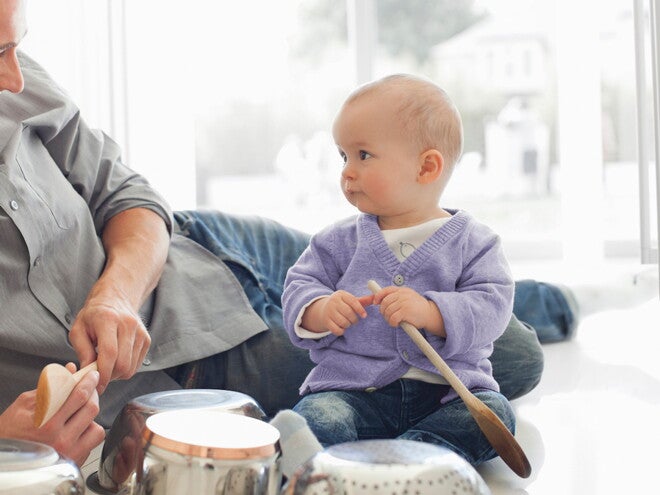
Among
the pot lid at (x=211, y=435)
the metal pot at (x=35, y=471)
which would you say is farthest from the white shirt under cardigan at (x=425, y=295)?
the metal pot at (x=35, y=471)

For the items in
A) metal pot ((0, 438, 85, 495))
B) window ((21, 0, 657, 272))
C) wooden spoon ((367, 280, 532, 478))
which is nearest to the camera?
metal pot ((0, 438, 85, 495))

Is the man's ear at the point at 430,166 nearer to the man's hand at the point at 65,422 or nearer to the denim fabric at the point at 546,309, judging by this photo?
the man's hand at the point at 65,422

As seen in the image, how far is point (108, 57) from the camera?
2863 mm

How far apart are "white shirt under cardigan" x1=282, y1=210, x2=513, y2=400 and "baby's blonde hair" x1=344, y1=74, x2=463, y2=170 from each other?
103 millimetres

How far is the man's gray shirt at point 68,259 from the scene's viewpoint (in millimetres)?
1236

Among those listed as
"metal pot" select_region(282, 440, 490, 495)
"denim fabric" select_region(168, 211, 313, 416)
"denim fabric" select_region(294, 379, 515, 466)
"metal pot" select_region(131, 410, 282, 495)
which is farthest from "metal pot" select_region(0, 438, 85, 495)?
"denim fabric" select_region(168, 211, 313, 416)

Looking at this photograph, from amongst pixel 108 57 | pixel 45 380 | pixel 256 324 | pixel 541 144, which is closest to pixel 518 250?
pixel 541 144

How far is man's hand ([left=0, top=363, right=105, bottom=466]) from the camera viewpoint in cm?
99

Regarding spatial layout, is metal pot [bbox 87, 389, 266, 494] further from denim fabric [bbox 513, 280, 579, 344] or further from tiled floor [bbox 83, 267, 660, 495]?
denim fabric [bbox 513, 280, 579, 344]

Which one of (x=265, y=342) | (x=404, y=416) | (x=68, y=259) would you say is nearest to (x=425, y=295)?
(x=404, y=416)

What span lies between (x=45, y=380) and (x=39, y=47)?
6.37 ft

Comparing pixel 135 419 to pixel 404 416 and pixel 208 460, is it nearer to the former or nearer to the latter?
pixel 208 460

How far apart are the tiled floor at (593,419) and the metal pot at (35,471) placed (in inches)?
14.1

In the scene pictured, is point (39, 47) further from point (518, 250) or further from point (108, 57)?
point (518, 250)
